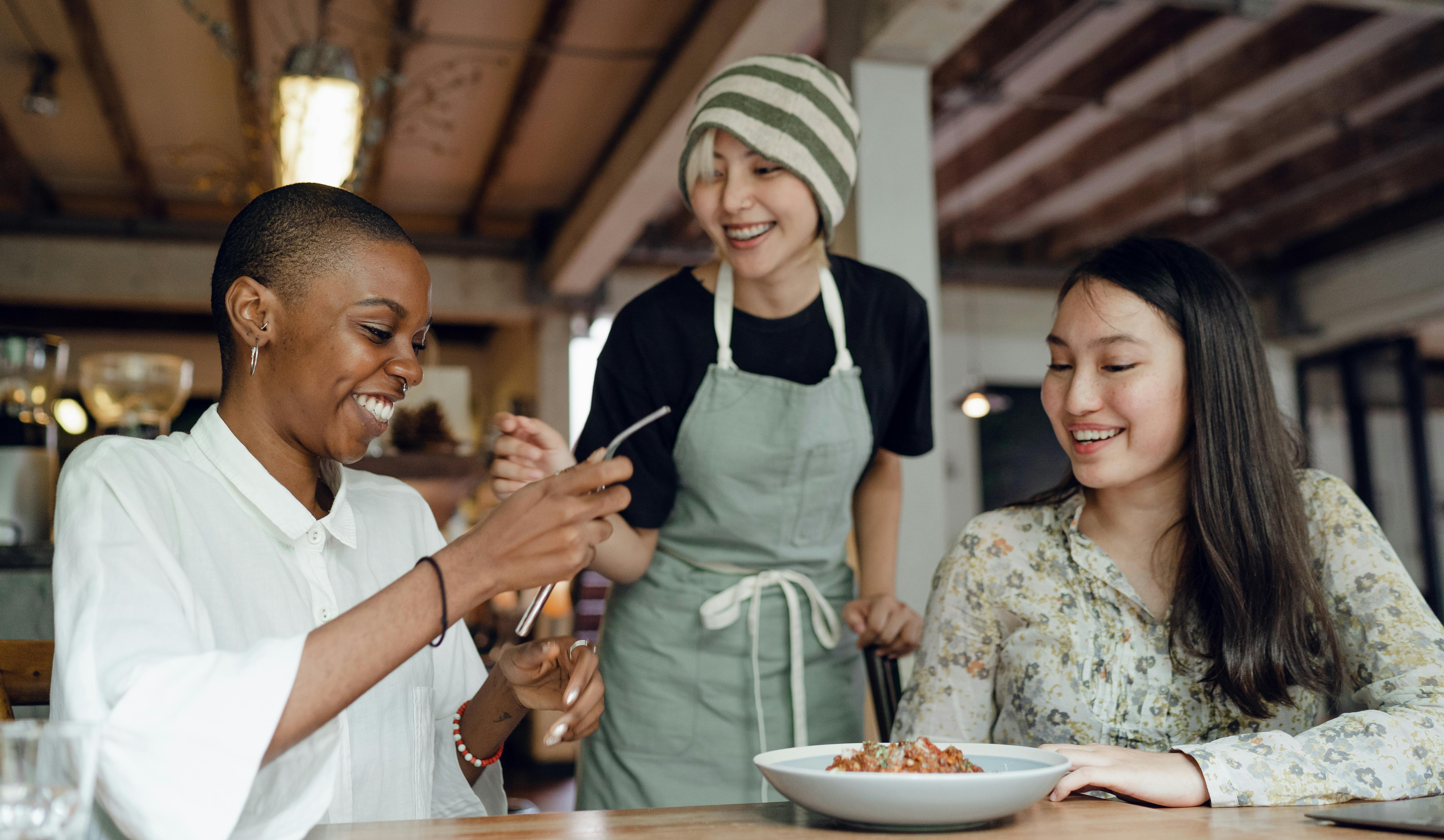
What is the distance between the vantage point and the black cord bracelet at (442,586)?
0.89 metres

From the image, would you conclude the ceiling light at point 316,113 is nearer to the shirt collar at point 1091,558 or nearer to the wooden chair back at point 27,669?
the wooden chair back at point 27,669

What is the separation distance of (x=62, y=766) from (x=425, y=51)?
5.01 meters

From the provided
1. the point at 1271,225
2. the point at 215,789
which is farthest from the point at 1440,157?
the point at 215,789

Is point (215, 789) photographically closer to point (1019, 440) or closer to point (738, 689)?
point (738, 689)

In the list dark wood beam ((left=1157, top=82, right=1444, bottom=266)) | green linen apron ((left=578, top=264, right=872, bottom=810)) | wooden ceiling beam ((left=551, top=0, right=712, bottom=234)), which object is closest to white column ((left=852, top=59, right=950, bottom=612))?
wooden ceiling beam ((left=551, top=0, right=712, bottom=234))

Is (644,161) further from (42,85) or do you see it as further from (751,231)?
(751,231)

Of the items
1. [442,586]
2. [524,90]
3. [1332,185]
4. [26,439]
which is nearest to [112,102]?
[524,90]

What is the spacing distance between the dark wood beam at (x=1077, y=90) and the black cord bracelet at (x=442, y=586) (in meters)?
5.30

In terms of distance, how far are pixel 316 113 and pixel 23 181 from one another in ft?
16.1

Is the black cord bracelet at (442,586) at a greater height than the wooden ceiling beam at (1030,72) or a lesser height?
lesser

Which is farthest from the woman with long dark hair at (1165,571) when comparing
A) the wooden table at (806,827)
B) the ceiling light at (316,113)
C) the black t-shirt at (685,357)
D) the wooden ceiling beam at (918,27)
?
the ceiling light at (316,113)

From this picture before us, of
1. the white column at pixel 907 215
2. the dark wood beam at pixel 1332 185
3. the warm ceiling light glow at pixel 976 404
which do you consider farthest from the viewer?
the warm ceiling light glow at pixel 976 404

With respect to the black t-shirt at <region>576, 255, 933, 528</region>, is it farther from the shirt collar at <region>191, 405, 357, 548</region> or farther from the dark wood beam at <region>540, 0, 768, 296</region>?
the dark wood beam at <region>540, 0, 768, 296</region>

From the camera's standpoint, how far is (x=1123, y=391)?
1433 millimetres
